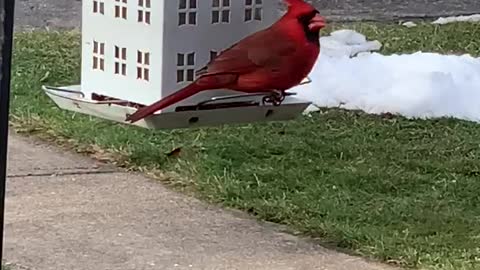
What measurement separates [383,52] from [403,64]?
2.33ft

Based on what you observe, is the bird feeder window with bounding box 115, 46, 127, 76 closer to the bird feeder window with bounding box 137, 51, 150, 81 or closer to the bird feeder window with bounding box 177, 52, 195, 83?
the bird feeder window with bounding box 137, 51, 150, 81

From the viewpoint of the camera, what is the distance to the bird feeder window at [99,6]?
4.51 metres

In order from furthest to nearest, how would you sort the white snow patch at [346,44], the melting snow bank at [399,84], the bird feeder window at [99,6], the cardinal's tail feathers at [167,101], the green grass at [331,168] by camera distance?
1. the white snow patch at [346,44]
2. the melting snow bank at [399,84]
3. the green grass at [331,168]
4. the bird feeder window at [99,6]
5. the cardinal's tail feathers at [167,101]

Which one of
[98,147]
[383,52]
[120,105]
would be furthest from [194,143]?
[383,52]

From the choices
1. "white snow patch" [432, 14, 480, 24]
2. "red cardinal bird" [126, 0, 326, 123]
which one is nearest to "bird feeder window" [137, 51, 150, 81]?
"red cardinal bird" [126, 0, 326, 123]

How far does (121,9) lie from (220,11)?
372 mm

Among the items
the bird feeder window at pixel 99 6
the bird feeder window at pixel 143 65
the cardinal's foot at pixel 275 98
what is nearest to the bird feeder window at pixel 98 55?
the bird feeder window at pixel 99 6

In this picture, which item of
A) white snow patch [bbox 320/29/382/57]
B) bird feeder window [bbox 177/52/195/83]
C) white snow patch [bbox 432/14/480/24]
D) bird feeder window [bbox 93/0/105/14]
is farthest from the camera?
white snow patch [bbox 432/14/480/24]

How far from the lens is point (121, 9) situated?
174 inches

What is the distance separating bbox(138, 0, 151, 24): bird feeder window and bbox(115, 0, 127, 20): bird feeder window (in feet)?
0.34

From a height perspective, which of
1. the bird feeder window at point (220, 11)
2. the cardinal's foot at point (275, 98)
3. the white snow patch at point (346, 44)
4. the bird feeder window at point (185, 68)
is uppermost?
the bird feeder window at point (220, 11)

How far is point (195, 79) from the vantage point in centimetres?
423

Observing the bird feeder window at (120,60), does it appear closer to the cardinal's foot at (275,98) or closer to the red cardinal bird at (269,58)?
the red cardinal bird at (269,58)

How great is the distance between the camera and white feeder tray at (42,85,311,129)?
4.15 meters
